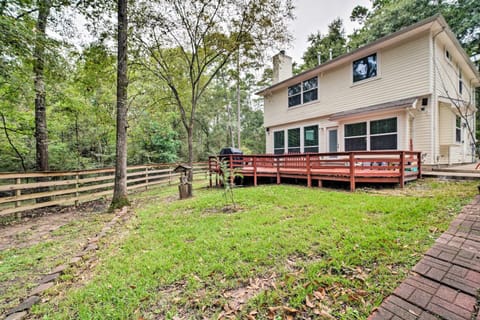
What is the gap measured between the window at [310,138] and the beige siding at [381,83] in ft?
2.19

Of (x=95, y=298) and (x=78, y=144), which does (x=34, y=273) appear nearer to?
(x=95, y=298)

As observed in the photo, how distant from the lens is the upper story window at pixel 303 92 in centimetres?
1074

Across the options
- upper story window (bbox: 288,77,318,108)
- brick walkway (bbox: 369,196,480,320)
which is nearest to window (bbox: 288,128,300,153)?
upper story window (bbox: 288,77,318,108)

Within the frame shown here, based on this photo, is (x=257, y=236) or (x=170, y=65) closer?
(x=257, y=236)

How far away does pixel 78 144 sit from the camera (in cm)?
1273

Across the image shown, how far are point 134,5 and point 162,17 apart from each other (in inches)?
44.2

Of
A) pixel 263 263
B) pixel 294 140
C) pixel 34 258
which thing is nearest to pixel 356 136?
pixel 294 140

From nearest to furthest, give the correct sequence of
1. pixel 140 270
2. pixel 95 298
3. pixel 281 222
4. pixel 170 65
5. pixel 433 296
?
pixel 433 296, pixel 95 298, pixel 140 270, pixel 281 222, pixel 170 65

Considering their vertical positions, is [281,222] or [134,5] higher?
[134,5]

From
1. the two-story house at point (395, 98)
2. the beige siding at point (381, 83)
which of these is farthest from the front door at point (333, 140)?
the beige siding at point (381, 83)

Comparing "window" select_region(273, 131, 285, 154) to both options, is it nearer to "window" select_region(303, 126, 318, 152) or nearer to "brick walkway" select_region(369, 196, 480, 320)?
"window" select_region(303, 126, 318, 152)

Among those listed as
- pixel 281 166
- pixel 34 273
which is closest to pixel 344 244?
pixel 34 273

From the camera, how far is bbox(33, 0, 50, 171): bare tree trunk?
5304mm

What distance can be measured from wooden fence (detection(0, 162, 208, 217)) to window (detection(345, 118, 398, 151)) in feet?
31.7
